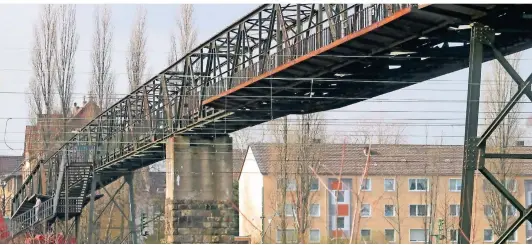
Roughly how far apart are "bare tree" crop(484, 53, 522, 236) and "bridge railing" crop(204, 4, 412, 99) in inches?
306

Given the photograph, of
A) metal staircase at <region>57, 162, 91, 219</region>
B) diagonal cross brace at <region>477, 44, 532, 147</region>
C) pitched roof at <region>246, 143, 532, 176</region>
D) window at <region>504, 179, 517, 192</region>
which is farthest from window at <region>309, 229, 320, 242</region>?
diagonal cross brace at <region>477, 44, 532, 147</region>

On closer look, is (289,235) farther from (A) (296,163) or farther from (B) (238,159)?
(B) (238,159)

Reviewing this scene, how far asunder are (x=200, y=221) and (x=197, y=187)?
113 centimetres

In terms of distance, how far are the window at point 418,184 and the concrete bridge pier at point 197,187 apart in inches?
200

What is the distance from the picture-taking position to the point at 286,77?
19.4 metres

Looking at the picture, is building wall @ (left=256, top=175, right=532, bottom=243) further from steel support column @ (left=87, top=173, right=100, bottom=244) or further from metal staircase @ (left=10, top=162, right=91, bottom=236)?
metal staircase @ (left=10, top=162, right=91, bottom=236)

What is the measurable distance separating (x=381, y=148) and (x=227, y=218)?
211 inches

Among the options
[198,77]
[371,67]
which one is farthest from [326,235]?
[371,67]

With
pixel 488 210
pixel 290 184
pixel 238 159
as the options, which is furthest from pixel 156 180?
pixel 488 210

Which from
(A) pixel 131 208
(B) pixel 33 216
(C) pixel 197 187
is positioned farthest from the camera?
(A) pixel 131 208

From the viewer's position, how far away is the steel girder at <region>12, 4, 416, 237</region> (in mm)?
18250

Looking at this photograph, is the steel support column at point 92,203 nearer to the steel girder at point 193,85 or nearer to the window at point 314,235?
the steel girder at point 193,85

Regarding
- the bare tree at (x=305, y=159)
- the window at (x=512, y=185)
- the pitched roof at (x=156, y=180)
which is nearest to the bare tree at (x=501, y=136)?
the window at (x=512, y=185)

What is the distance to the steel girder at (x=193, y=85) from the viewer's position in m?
18.2
